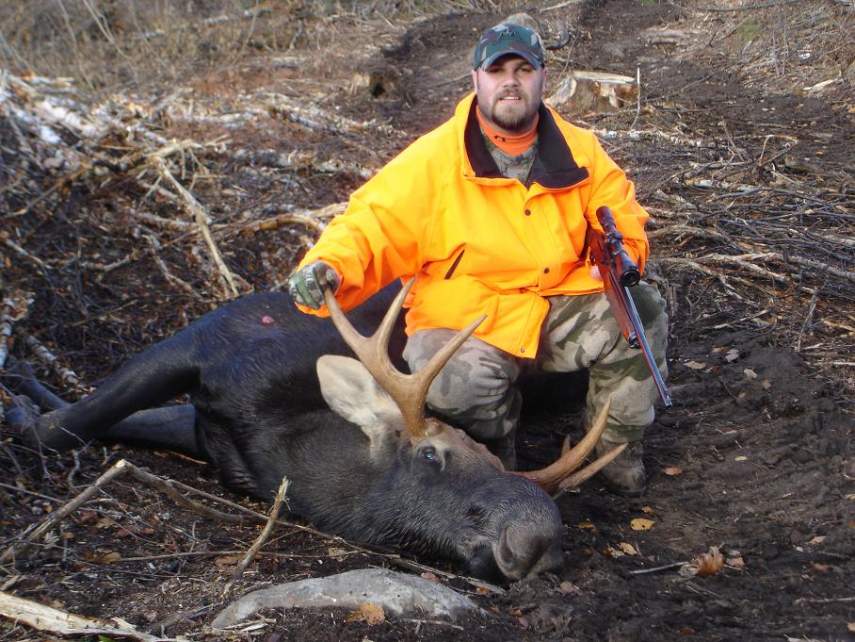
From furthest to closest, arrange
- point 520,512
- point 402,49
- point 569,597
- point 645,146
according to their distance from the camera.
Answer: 1. point 402,49
2. point 645,146
3. point 520,512
4. point 569,597

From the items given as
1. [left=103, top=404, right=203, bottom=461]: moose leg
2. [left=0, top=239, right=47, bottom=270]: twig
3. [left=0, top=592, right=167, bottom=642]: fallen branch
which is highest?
[left=0, top=239, right=47, bottom=270]: twig

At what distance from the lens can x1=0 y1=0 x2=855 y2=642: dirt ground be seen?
119 inches

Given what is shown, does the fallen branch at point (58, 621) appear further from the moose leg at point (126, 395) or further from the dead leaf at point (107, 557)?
the moose leg at point (126, 395)

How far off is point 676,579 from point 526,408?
1.80m

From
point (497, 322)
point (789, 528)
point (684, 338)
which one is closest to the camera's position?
point (789, 528)

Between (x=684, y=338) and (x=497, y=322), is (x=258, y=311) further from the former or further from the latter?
(x=684, y=338)

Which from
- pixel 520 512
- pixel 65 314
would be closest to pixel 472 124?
pixel 520 512

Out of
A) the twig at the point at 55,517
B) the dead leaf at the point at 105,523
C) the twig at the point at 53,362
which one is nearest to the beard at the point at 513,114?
the twig at the point at 55,517

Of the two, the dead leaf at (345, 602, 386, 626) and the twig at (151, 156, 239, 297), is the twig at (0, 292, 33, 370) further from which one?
the dead leaf at (345, 602, 386, 626)

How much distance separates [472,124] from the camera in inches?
167

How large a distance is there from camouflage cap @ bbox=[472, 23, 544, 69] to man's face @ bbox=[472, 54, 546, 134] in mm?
24

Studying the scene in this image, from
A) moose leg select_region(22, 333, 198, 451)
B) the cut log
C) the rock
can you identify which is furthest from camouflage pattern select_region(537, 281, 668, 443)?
the cut log

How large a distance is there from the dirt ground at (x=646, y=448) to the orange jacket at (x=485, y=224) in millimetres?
914

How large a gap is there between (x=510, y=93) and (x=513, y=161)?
0.97 feet
